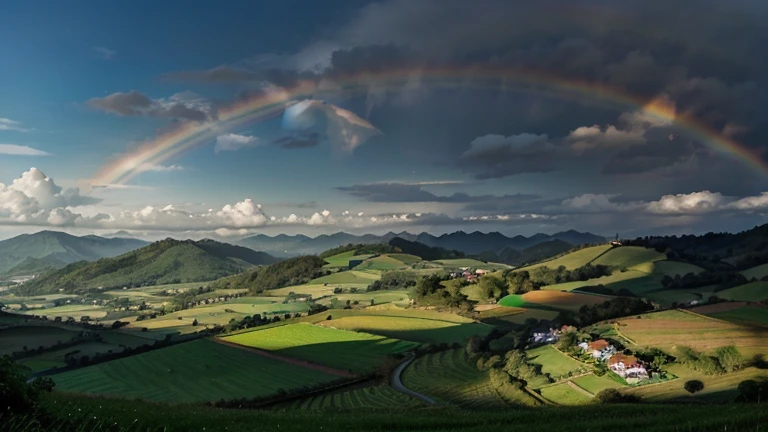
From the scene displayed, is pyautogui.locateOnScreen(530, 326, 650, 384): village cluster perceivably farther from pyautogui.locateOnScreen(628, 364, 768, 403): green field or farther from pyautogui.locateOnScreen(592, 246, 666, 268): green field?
pyautogui.locateOnScreen(592, 246, 666, 268): green field

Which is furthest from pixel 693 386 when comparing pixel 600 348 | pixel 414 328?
pixel 414 328

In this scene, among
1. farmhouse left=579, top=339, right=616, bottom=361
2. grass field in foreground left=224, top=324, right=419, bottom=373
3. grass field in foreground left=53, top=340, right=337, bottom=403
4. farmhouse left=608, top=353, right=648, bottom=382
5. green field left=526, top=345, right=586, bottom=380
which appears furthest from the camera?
grass field in foreground left=224, top=324, right=419, bottom=373

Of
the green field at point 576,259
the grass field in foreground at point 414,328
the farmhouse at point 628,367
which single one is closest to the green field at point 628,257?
the green field at point 576,259

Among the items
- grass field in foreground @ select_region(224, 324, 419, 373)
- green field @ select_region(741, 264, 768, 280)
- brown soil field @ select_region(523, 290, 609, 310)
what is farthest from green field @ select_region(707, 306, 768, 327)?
green field @ select_region(741, 264, 768, 280)

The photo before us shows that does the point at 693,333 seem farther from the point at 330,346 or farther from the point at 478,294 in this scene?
the point at 478,294

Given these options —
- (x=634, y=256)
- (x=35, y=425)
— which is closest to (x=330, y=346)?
(x=35, y=425)

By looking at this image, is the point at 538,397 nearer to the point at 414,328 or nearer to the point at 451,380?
the point at 451,380
